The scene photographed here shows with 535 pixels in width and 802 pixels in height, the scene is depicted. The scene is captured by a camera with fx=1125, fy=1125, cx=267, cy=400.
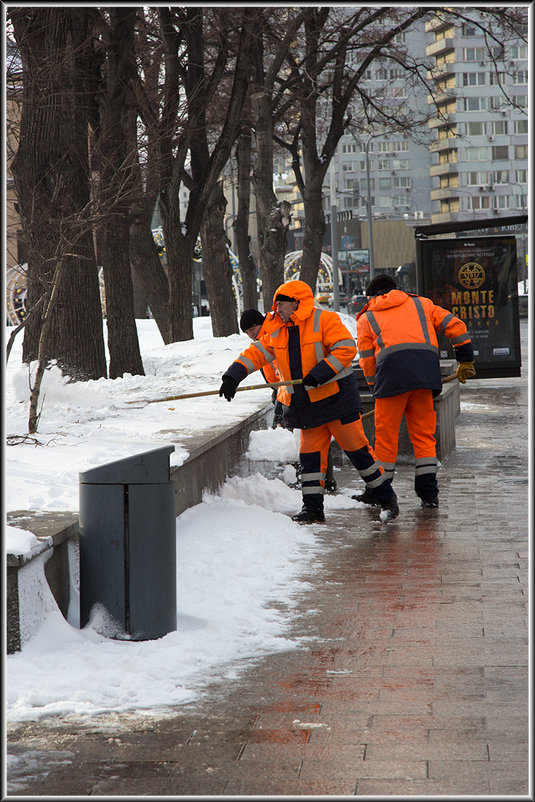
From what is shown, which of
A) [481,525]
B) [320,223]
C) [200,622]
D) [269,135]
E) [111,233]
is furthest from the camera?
[320,223]

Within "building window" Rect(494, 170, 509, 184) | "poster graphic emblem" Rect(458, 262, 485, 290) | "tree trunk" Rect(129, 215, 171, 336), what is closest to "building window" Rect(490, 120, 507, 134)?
"building window" Rect(494, 170, 509, 184)

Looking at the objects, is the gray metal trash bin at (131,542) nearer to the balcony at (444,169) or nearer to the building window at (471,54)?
the building window at (471,54)

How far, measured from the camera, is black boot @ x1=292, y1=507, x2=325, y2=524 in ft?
26.6

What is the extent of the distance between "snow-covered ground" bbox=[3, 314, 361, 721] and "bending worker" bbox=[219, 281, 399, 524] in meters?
0.53

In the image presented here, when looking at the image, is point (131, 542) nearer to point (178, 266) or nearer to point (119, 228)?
point (119, 228)

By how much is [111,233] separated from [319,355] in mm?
8021

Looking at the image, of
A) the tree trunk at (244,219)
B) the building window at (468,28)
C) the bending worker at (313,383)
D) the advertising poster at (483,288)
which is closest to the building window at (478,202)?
the building window at (468,28)

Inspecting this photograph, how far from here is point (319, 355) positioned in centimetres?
805

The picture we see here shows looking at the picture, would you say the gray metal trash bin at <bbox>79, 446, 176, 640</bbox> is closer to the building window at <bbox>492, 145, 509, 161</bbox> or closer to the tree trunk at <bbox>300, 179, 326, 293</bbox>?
the tree trunk at <bbox>300, 179, 326, 293</bbox>

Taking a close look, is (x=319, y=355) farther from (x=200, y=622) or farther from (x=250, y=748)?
(x=250, y=748)

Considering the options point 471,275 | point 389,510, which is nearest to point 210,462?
point 389,510

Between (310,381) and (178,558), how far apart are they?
1.95 meters

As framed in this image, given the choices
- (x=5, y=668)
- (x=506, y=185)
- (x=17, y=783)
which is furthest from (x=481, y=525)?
(x=506, y=185)

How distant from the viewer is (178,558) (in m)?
6.42
